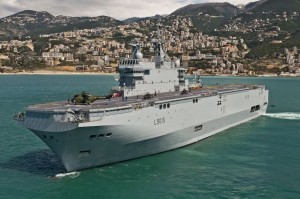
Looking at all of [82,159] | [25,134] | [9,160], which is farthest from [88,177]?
[25,134]

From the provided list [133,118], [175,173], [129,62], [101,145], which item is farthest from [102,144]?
[129,62]

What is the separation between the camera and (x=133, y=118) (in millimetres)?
31156

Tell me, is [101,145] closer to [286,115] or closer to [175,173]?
[175,173]

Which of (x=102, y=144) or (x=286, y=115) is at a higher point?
(x=102, y=144)

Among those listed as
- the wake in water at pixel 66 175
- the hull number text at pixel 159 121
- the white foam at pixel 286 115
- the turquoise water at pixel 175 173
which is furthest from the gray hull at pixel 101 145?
the white foam at pixel 286 115

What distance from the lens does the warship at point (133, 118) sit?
28516 millimetres

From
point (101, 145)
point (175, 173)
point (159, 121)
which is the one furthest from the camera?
point (159, 121)

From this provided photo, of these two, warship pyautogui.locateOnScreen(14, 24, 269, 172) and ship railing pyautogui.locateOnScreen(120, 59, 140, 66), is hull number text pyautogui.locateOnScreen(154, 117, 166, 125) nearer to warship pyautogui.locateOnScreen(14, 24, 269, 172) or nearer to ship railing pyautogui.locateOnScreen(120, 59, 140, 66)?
warship pyautogui.locateOnScreen(14, 24, 269, 172)

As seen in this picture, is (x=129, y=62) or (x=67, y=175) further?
(x=129, y=62)

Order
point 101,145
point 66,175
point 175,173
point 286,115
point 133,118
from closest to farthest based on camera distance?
point 66,175, point 101,145, point 175,173, point 133,118, point 286,115

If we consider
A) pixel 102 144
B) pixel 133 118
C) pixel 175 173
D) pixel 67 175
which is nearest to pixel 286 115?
pixel 175 173

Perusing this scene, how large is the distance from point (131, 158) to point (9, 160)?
1116cm

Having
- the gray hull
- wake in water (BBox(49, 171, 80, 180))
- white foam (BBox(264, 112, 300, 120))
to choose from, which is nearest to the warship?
the gray hull

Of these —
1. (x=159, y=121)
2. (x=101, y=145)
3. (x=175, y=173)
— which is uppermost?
(x=159, y=121)
